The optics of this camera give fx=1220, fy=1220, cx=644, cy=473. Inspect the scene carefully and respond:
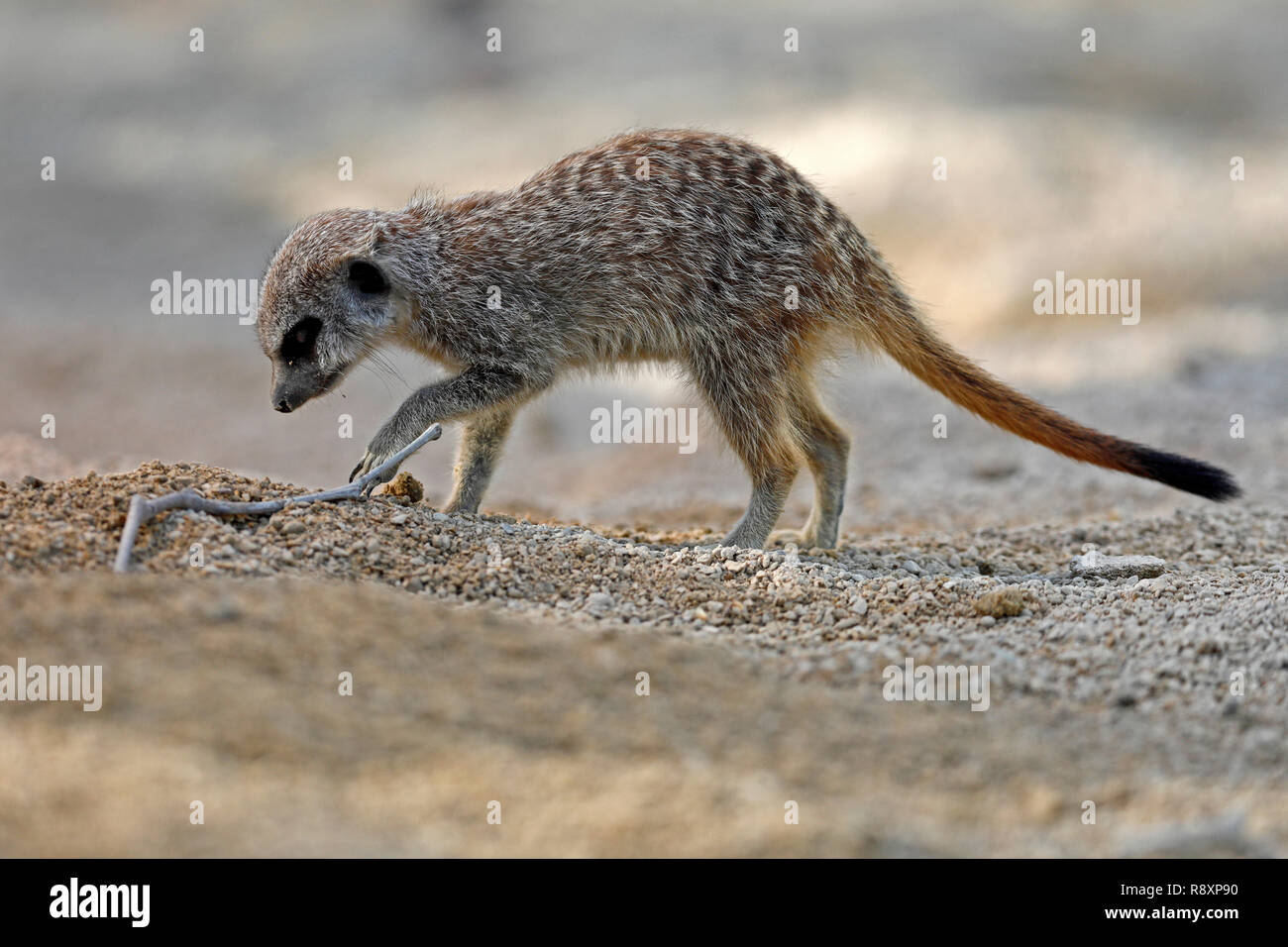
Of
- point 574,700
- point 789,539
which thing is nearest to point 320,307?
point 789,539

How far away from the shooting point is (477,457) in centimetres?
502

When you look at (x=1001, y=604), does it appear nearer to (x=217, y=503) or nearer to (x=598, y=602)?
(x=598, y=602)

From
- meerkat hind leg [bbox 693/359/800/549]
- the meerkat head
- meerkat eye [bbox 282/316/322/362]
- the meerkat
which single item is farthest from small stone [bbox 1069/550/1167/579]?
meerkat eye [bbox 282/316/322/362]

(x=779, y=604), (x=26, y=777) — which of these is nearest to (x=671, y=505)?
(x=779, y=604)

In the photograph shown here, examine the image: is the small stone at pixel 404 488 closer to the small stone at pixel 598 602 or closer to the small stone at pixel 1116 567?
the small stone at pixel 598 602

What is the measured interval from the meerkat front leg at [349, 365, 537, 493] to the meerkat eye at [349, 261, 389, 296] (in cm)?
41

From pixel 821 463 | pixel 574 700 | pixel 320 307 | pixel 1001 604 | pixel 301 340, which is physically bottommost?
pixel 574 700

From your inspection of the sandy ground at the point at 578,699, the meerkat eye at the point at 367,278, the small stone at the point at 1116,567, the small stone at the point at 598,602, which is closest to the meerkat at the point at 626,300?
the meerkat eye at the point at 367,278

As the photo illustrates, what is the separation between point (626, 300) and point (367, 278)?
3.30 feet

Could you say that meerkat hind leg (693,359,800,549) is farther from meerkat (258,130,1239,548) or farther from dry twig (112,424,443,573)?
dry twig (112,424,443,573)

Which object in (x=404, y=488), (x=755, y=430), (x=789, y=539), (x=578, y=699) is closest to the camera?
(x=578, y=699)

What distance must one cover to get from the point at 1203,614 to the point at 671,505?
3.74 m

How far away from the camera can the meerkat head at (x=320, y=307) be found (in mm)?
4488

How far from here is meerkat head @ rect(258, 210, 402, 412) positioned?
4.49 metres
